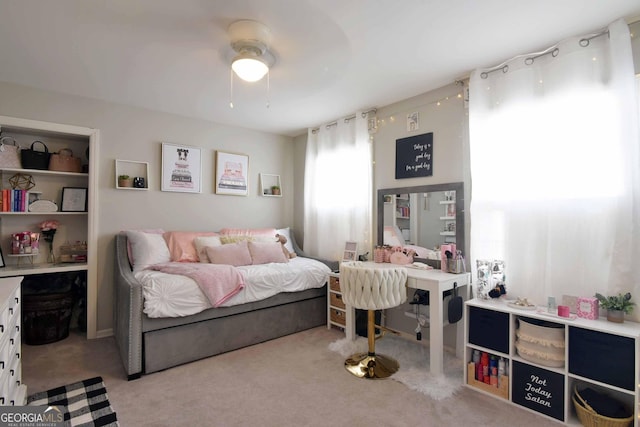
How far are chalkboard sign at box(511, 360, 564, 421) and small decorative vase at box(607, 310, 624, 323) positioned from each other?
442 millimetres

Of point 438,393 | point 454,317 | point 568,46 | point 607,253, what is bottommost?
point 438,393

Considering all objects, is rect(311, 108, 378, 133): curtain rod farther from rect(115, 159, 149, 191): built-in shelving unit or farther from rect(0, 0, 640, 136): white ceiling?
rect(115, 159, 149, 191): built-in shelving unit

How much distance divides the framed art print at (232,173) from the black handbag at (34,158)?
1.65m

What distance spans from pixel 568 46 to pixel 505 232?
1.31 m

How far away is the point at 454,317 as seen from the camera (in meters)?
2.53

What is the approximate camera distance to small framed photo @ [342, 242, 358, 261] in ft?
11.6

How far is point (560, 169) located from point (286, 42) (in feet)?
6.72

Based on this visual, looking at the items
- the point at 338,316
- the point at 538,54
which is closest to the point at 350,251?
the point at 338,316

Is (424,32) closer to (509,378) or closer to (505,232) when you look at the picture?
(505,232)

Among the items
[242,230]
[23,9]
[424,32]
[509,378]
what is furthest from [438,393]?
[23,9]

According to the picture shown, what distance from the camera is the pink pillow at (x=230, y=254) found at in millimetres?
3256

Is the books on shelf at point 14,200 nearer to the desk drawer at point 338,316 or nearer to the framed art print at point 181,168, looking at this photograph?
the framed art print at point 181,168

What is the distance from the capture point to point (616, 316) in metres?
1.83

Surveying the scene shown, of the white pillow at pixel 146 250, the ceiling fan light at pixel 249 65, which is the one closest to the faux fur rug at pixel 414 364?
the white pillow at pixel 146 250
